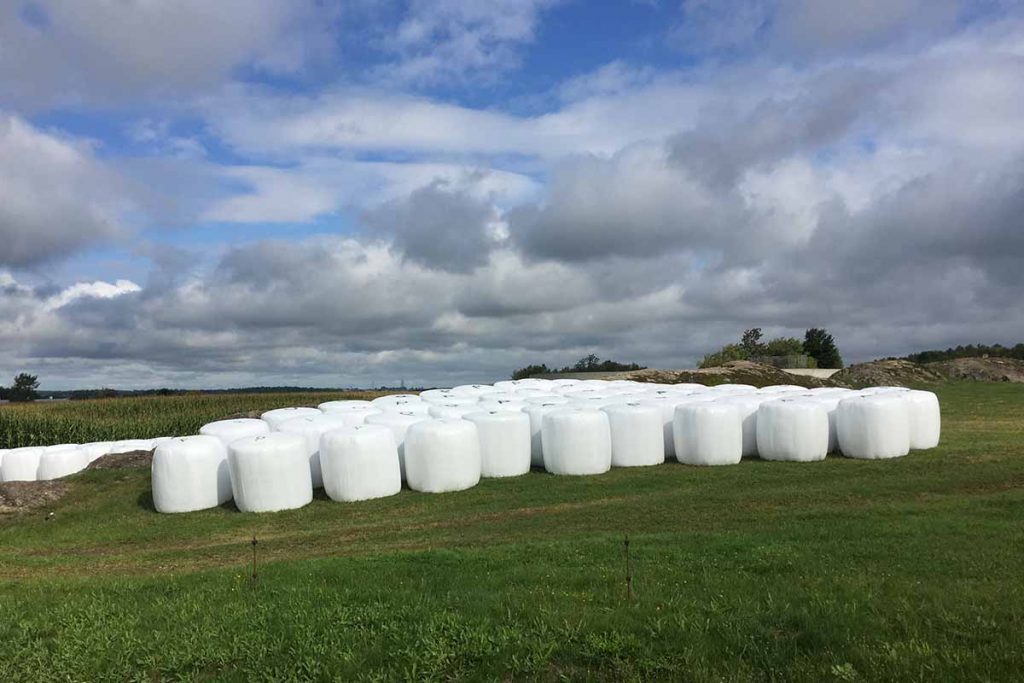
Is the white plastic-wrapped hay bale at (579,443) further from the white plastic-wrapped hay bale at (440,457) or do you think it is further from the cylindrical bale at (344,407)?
the cylindrical bale at (344,407)

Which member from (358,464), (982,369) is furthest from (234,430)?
(982,369)

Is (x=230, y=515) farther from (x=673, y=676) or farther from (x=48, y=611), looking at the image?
(x=673, y=676)

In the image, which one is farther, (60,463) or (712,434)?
(60,463)

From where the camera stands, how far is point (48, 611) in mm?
7656

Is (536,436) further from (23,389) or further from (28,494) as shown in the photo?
(23,389)

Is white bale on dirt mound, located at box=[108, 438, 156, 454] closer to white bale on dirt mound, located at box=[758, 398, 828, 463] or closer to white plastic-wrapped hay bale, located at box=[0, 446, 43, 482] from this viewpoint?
white plastic-wrapped hay bale, located at box=[0, 446, 43, 482]

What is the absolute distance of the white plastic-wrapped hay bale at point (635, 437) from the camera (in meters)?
18.8

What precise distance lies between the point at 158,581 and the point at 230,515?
275 inches

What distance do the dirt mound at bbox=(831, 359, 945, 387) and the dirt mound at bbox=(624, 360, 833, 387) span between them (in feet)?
12.4

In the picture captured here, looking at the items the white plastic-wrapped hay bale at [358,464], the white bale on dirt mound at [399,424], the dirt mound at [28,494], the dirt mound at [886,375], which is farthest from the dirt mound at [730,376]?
the dirt mound at [28,494]

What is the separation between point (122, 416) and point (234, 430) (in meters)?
25.1

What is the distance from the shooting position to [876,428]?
714 inches

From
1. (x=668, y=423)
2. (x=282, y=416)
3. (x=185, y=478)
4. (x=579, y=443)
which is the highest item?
(x=282, y=416)

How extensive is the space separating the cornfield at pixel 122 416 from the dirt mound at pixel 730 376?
19.2 m
